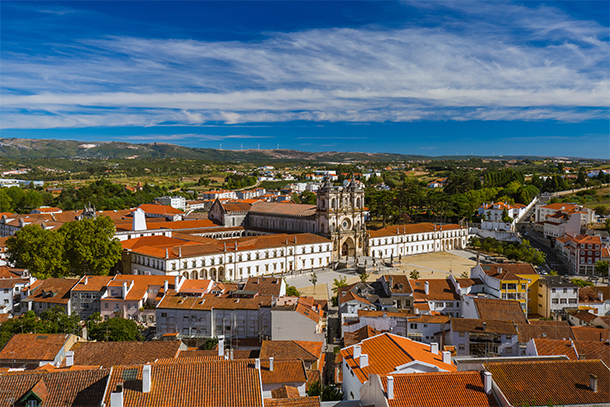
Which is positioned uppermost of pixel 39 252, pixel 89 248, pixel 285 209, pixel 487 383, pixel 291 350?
pixel 285 209

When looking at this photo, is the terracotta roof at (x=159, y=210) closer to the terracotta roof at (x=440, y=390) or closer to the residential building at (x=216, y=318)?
the residential building at (x=216, y=318)

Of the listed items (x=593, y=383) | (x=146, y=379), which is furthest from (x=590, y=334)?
(x=146, y=379)

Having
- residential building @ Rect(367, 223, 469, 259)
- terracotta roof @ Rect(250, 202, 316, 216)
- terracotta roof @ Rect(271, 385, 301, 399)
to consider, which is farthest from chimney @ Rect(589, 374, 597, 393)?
terracotta roof @ Rect(250, 202, 316, 216)

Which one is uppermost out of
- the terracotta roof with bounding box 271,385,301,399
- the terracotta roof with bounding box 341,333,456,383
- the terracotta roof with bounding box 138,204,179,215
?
the terracotta roof with bounding box 138,204,179,215

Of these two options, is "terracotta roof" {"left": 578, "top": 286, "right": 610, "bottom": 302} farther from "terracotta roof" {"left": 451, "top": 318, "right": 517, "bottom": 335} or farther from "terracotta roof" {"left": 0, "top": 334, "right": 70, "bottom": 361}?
"terracotta roof" {"left": 0, "top": 334, "right": 70, "bottom": 361}

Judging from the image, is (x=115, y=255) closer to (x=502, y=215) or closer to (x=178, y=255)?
(x=178, y=255)

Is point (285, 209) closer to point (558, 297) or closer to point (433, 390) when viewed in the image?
point (558, 297)
